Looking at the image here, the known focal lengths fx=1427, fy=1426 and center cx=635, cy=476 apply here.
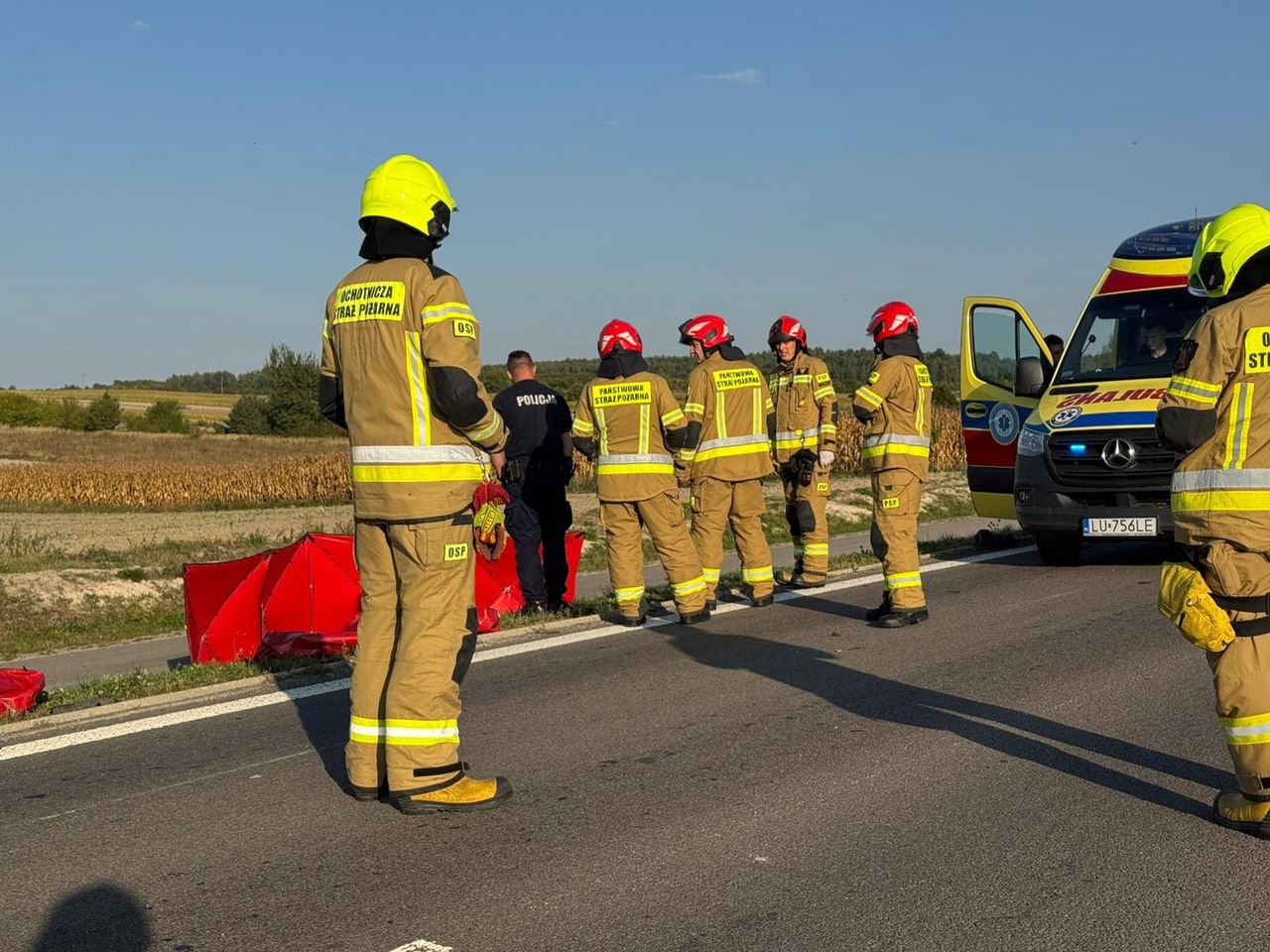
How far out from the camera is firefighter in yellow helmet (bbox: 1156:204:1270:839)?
4914mm

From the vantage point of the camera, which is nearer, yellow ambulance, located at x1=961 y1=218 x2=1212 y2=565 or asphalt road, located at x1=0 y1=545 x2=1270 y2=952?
asphalt road, located at x1=0 y1=545 x2=1270 y2=952

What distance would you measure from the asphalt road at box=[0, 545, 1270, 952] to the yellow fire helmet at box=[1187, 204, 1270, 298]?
199 centimetres

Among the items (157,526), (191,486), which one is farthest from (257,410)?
(157,526)

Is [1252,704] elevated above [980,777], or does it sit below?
above

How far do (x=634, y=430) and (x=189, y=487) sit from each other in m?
28.1

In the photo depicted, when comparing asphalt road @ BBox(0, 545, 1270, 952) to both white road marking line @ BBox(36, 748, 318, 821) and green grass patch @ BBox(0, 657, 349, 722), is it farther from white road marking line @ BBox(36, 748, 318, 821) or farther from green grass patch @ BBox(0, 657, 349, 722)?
green grass patch @ BBox(0, 657, 349, 722)

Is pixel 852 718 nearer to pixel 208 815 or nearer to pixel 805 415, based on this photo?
pixel 208 815

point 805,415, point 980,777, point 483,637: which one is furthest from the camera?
point 805,415

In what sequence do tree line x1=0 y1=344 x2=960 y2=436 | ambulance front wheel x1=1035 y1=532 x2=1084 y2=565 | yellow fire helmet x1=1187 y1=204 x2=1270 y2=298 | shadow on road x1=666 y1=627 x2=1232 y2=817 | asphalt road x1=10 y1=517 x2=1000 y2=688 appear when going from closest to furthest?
yellow fire helmet x1=1187 y1=204 x2=1270 y2=298
shadow on road x1=666 y1=627 x2=1232 y2=817
asphalt road x1=10 y1=517 x2=1000 y2=688
ambulance front wheel x1=1035 y1=532 x2=1084 y2=565
tree line x1=0 y1=344 x2=960 y2=436

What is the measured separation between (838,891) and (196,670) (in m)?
5.05

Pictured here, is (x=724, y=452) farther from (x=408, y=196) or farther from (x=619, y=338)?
(x=408, y=196)

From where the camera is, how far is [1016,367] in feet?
42.0

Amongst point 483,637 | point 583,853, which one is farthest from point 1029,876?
point 483,637

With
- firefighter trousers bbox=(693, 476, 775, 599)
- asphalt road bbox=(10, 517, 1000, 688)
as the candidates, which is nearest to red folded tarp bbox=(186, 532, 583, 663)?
asphalt road bbox=(10, 517, 1000, 688)
